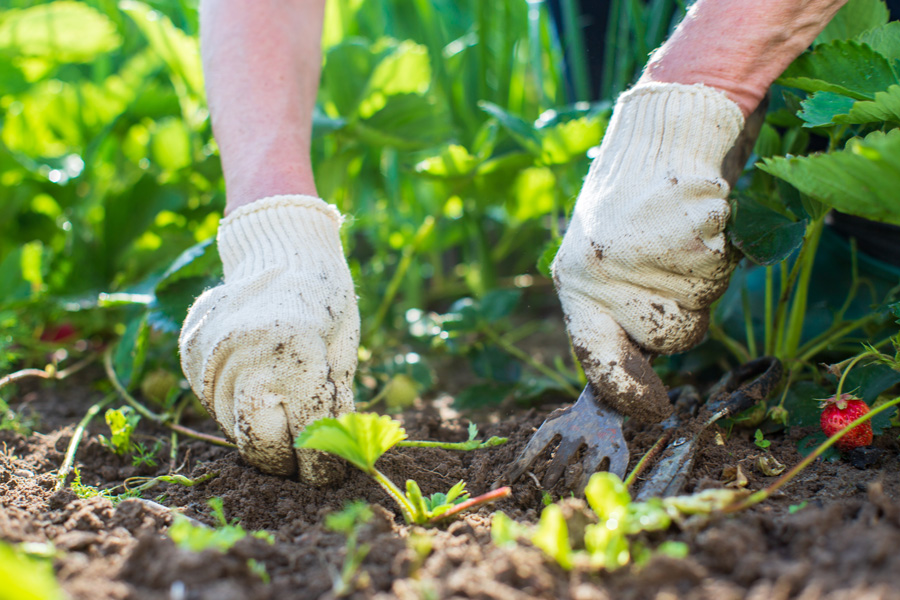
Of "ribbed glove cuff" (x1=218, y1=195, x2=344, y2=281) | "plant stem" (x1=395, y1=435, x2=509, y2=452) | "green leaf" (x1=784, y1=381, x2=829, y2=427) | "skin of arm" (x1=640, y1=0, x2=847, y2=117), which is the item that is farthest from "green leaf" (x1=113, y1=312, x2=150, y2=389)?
"green leaf" (x1=784, y1=381, x2=829, y2=427)

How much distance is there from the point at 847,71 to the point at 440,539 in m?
0.76

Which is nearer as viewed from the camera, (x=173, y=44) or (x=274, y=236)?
(x=274, y=236)

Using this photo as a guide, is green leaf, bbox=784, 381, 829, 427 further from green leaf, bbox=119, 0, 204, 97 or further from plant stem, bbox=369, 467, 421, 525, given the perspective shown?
green leaf, bbox=119, 0, 204, 97

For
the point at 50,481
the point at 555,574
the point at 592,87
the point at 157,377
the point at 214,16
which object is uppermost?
the point at 214,16

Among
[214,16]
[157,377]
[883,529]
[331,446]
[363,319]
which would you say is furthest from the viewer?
[363,319]

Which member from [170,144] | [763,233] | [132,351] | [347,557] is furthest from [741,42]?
[170,144]

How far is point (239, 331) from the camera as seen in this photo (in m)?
0.82

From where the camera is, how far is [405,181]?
191cm

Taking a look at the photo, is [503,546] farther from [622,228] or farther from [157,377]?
[157,377]

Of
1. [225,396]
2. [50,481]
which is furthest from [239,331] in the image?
[50,481]

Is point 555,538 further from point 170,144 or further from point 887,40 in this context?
point 170,144

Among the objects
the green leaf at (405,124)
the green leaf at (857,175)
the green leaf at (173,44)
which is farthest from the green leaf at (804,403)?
the green leaf at (173,44)

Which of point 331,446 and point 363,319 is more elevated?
point 331,446

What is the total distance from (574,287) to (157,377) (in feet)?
2.91
